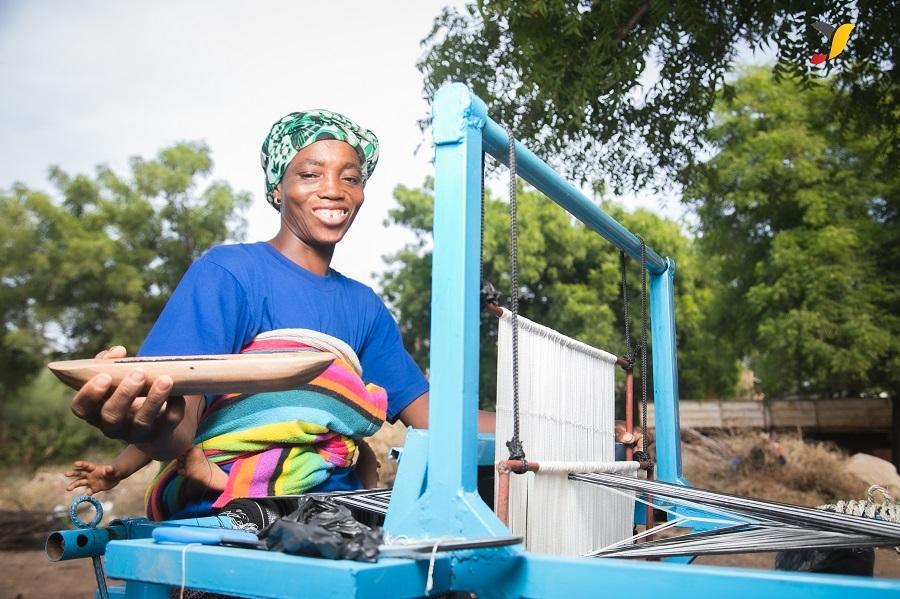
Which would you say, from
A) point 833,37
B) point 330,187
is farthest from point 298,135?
point 833,37

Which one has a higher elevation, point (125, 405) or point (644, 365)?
point (644, 365)

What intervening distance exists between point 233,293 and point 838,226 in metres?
13.5

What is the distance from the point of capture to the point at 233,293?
1.92m

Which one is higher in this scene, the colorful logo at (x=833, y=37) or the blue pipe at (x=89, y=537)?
the colorful logo at (x=833, y=37)

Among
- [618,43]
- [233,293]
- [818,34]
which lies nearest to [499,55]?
[618,43]

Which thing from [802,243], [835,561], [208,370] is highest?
[802,243]

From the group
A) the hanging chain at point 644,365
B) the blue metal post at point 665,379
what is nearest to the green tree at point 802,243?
the blue metal post at point 665,379

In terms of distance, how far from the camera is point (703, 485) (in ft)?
34.2

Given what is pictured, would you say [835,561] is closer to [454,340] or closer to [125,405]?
[454,340]

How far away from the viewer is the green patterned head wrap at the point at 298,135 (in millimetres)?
2260

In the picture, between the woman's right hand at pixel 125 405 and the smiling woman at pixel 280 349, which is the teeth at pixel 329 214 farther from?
the woman's right hand at pixel 125 405

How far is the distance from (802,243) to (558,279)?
560 cm

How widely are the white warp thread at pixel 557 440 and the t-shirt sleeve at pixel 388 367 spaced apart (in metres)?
0.64

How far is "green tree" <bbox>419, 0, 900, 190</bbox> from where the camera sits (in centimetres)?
415
